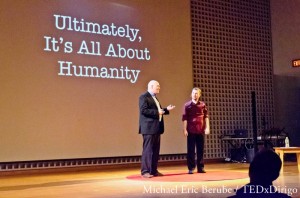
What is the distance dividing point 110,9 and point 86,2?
0.52 m

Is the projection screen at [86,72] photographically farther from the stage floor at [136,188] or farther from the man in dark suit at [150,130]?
the man in dark suit at [150,130]

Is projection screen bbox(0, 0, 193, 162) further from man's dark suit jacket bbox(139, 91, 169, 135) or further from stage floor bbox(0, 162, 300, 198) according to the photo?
man's dark suit jacket bbox(139, 91, 169, 135)

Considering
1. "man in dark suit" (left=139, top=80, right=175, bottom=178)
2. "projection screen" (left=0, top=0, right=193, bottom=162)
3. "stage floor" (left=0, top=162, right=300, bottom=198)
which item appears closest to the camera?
"stage floor" (left=0, top=162, right=300, bottom=198)

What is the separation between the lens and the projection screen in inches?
286

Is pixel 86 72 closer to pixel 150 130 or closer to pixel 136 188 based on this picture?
pixel 150 130

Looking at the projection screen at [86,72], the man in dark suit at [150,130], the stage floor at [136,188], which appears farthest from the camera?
the projection screen at [86,72]

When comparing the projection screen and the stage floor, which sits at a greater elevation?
the projection screen

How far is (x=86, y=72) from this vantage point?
26.2 ft

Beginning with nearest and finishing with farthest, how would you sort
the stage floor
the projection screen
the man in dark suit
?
the stage floor, the man in dark suit, the projection screen

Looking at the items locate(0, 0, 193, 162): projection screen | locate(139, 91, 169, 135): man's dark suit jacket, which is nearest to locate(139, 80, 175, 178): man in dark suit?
locate(139, 91, 169, 135): man's dark suit jacket

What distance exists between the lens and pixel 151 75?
8820 millimetres

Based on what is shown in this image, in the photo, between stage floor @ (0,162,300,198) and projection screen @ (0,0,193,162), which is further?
projection screen @ (0,0,193,162)

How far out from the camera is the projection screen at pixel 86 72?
23.9 feet

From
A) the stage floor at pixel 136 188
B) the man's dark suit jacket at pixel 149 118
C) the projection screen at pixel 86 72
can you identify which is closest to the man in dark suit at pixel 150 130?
the man's dark suit jacket at pixel 149 118
